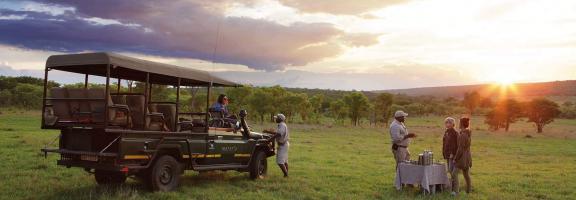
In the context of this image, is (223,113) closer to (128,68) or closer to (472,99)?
(128,68)

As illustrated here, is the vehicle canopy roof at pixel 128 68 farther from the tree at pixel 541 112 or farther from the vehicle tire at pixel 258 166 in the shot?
the tree at pixel 541 112

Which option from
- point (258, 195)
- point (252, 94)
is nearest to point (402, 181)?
point (258, 195)

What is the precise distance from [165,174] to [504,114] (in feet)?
223

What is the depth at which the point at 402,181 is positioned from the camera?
13.5 meters

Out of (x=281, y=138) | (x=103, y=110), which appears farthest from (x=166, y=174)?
(x=281, y=138)

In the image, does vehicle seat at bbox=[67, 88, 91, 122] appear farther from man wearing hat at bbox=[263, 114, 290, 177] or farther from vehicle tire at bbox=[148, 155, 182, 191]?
man wearing hat at bbox=[263, 114, 290, 177]

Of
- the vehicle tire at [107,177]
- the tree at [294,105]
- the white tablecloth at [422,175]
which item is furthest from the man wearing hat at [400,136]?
the tree at [294,105]

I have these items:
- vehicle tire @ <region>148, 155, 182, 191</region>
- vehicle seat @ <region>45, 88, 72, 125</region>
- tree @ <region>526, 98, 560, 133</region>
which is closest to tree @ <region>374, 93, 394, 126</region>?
tree @ <region>526, 98, 560, 133</region>

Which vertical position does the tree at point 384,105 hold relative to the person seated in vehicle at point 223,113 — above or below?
above

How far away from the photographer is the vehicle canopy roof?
35.1ft

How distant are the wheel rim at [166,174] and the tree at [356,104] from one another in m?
62.0

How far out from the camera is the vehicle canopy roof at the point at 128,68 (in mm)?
10711

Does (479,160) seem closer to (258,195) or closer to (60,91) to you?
(258,195)

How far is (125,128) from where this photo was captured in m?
11.1
